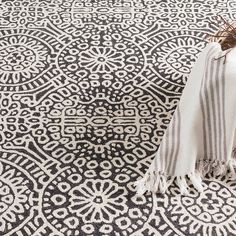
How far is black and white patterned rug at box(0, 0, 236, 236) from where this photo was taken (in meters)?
1.38

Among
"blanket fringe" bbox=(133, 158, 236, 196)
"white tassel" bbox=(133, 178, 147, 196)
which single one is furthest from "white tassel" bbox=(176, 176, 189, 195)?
"white tassel" bbox=(133, 178, 147, 196)

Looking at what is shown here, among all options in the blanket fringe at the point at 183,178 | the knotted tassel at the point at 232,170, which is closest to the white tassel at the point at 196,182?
the blanket fringe at the point at 183,178

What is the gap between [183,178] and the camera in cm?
144

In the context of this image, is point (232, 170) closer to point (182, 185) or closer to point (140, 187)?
point (182, 185)

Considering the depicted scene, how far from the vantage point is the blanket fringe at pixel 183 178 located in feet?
4.68

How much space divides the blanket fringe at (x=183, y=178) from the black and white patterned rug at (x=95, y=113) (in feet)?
0.08

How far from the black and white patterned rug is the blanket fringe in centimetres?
2

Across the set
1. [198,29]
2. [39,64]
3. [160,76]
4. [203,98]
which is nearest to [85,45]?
[39,64]

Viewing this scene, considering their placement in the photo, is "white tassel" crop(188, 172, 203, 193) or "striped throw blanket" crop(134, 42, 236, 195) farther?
"white tassel" crop(188, 172, 203, 193)

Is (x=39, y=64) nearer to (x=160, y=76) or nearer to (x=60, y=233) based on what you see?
(x=160, y=76)

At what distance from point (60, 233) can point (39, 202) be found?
13 cm

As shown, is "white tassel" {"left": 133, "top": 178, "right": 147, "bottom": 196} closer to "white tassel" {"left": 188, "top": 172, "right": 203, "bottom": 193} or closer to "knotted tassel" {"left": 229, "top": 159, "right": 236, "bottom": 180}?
"white tassel" {"left": 188, "top": 172, "right": 203, "bottom": 193}

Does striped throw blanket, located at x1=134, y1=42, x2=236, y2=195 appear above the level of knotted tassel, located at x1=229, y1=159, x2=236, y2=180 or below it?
above

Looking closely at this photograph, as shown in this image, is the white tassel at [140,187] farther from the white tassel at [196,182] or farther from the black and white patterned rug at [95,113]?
the white tassel at [196,182]
